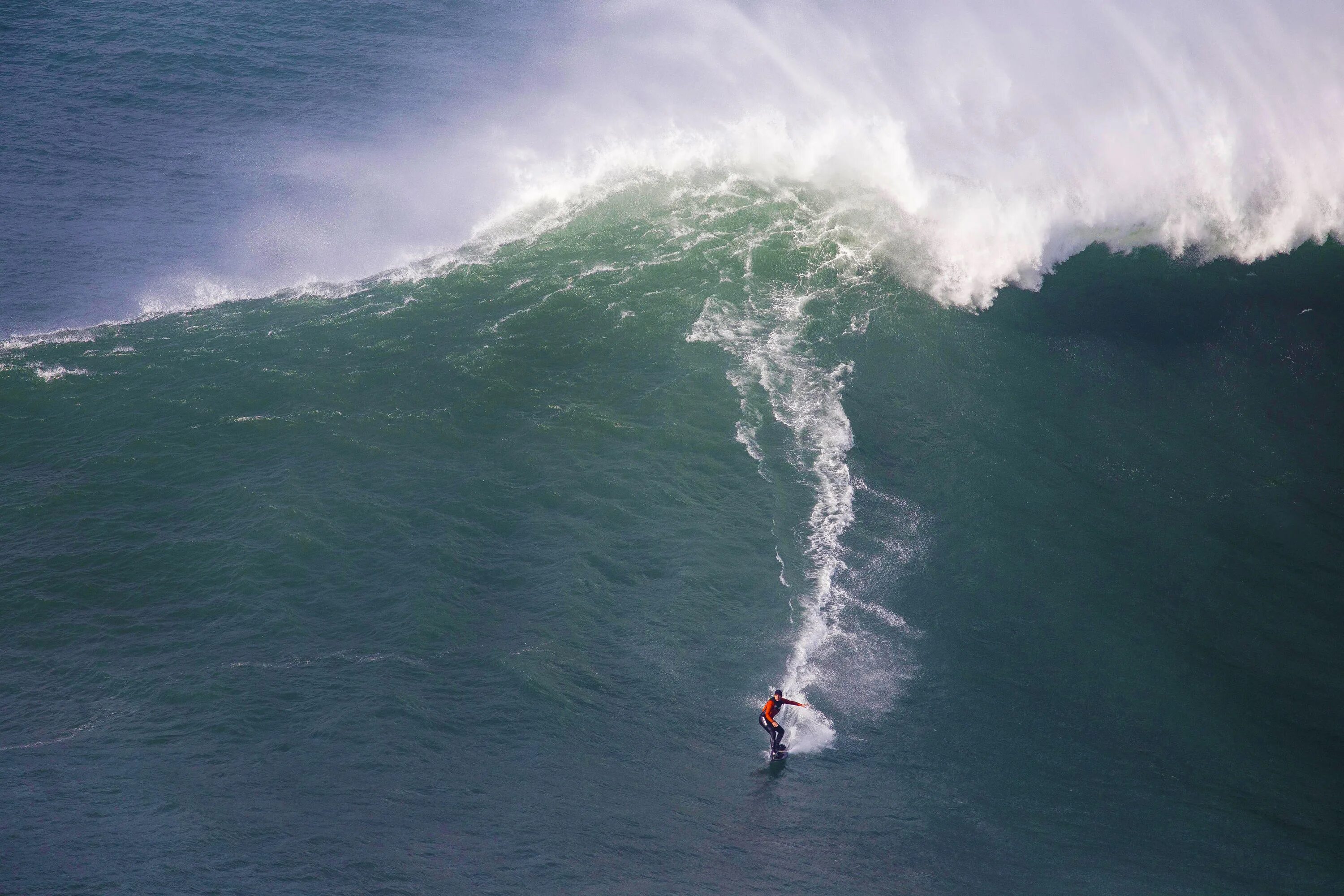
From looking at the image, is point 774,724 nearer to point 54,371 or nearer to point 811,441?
point 811,441

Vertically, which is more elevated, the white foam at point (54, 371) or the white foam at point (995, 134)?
the white foam at point (995, 134)

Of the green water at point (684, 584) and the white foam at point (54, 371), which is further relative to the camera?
the white foam at point (54, 371)

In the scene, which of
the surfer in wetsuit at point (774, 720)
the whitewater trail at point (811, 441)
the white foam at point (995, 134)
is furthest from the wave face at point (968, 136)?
the surfer in wetsuit at point (774, 720)

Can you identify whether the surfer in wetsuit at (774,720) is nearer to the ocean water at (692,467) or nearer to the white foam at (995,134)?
the ocean water at (692,467)

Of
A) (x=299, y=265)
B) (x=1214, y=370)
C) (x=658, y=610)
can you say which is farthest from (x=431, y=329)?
(x=1214, y=370)

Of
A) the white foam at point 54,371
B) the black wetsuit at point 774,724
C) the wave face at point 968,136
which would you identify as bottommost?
the black wetsuit at point 774,724

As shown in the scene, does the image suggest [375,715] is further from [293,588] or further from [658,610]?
[658,610]
